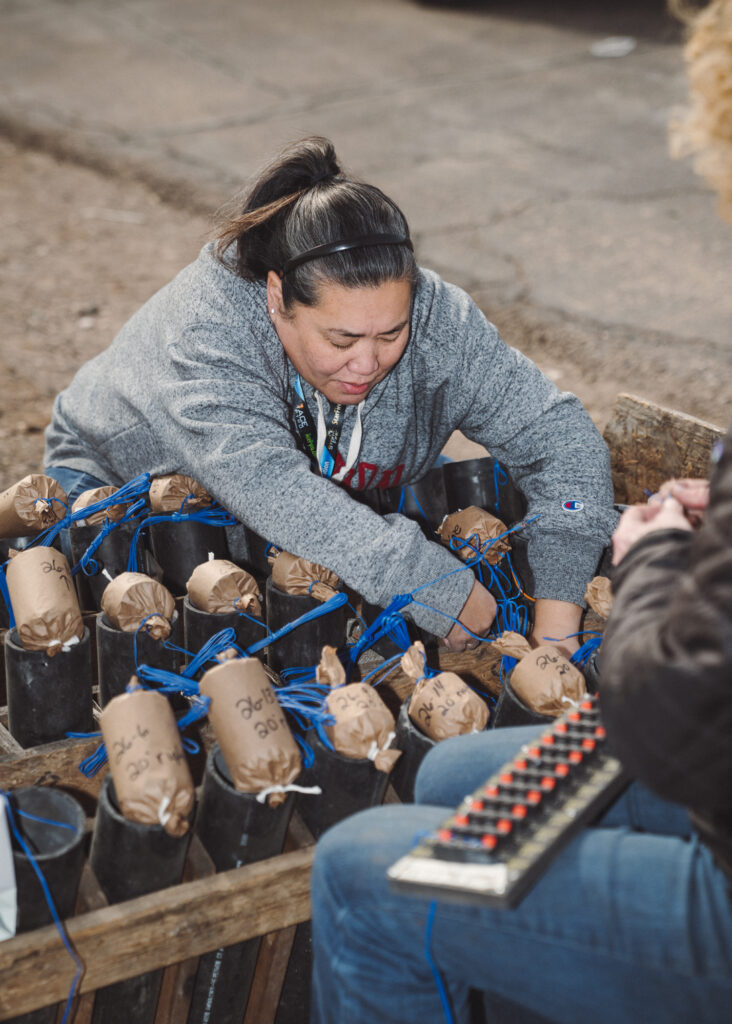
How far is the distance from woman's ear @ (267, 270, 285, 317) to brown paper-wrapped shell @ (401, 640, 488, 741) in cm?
88

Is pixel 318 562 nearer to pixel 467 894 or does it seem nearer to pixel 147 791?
pixel 147 791

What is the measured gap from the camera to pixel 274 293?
2.17 metres

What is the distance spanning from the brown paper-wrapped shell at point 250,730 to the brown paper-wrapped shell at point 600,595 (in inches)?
29.1

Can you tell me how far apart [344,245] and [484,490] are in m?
0.76

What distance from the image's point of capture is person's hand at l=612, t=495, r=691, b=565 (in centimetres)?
130

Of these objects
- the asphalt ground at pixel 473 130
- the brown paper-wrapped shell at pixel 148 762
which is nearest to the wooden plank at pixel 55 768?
the brown paper-wrapped shell at pixel 148 762

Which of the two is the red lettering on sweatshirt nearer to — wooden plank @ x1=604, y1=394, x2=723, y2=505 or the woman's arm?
the woman's arm

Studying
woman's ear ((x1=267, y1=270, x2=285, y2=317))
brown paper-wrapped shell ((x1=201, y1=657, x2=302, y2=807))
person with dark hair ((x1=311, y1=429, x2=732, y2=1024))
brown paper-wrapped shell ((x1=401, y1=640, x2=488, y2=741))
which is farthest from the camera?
woman's ear ((x1=267, y1=270, x2=285, y2=317))

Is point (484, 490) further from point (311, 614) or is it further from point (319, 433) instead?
point (311, 614)

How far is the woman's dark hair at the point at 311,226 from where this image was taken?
204 cm

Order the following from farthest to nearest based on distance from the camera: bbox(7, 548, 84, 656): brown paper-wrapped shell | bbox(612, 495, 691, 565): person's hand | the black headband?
the black headband
bbox(7, 548, 84, 656): brown paper-wrapped shell
bbox(612, 495, 691, 565): person's hand

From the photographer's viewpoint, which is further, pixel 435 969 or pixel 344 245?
pixel 344 245

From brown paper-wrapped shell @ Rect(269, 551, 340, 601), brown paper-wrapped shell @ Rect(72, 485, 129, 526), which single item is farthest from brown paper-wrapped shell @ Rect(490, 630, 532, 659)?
brown paper-wrapped shell @ Rect(72, 485, 129, 526)

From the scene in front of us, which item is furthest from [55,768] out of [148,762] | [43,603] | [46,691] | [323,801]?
[323,801]
